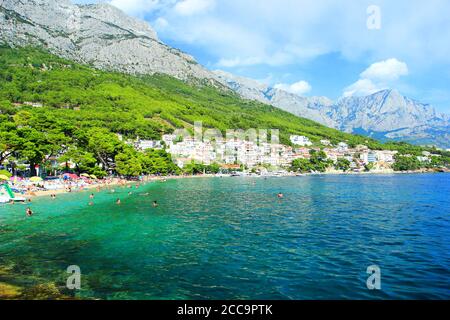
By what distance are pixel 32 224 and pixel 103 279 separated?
17902 mm

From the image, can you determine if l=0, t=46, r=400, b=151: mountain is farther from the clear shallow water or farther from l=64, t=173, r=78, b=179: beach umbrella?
the clear shallow water

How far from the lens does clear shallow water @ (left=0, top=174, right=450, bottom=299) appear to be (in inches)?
566

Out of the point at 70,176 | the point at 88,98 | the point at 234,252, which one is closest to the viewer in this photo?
the point at 234,252

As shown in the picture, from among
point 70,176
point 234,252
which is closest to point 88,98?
point 70,176

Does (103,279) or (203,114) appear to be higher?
(203,114)

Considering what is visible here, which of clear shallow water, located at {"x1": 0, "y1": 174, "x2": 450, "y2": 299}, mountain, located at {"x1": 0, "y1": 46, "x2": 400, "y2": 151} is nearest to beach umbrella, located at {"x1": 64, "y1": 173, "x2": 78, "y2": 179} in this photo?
clear shallow water, located at {"x1": 0, "y1": 174, "x2": 450, "y2": 299}

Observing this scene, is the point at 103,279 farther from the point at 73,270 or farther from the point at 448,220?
the point at 448,220

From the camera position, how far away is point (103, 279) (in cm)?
1540

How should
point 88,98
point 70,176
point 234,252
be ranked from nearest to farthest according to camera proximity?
point 234,252 → point 70,176 → point 88,98

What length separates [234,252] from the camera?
20.3 metres

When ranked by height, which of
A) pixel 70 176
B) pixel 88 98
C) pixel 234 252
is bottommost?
pixel 234 252

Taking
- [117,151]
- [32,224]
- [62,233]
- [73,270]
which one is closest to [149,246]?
[73,270]

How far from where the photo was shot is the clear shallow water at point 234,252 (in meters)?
14.4

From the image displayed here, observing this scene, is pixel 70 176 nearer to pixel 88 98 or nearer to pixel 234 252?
pixel 234 252
